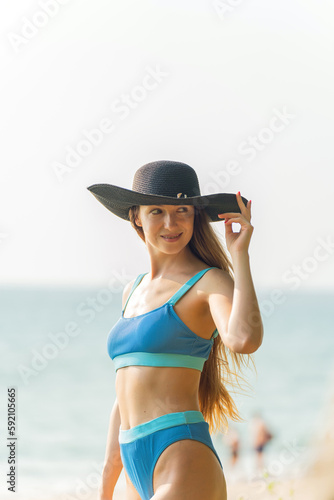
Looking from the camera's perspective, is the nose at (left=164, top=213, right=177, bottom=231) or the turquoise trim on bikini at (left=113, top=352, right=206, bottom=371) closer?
the turquoise trim on bikini at (left=113, top=352, right=206, bottom=371)

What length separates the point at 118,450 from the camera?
2.72 meters

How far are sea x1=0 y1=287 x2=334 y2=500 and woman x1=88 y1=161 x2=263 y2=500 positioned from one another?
600 centimetres

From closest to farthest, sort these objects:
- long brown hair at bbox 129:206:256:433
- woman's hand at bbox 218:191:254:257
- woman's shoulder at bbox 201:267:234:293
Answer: woman's hand at bbox 218:191:254:257 < woman's shoulder at bbox 201:267:234:293 < long brown hair at bbox 129:206:256:433

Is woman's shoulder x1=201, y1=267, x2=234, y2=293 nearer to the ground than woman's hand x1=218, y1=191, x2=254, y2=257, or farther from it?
nearer to the ground

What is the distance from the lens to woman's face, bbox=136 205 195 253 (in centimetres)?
252

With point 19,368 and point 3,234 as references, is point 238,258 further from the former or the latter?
point 3,234

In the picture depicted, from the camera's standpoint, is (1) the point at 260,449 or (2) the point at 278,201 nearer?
(1) the point at 260,449

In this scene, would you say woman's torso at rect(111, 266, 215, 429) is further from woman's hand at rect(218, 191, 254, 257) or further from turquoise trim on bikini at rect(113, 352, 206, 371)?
woman's hand at rect(218, 191, 254, 257)

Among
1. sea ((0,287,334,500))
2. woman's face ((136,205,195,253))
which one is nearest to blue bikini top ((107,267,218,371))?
woman's face ((136,205,195,253))

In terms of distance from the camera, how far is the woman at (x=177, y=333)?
228cm

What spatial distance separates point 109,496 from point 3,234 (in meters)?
25.5

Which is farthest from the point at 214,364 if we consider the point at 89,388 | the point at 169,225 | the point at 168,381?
the point at 89,388

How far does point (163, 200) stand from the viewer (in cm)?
247

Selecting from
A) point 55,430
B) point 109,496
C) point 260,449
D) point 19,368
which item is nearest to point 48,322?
point 19,368
